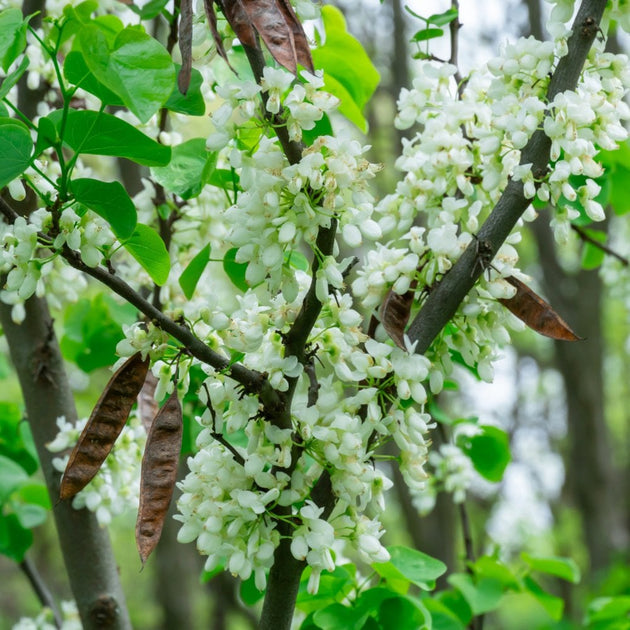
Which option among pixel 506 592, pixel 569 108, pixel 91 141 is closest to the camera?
pixel 91 141

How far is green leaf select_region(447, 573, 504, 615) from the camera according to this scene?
6.85 feet

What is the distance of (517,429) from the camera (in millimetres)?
15438

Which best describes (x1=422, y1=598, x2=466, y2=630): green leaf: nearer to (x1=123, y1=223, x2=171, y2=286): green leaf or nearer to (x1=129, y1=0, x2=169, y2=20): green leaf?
(x1=123, y1=223, x2=171, y2=286): green leaf

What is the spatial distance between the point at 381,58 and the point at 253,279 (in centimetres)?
803

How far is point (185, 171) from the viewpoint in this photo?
151 cm

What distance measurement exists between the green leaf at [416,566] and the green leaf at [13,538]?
45.1 inches

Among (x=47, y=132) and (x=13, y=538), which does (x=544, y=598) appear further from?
(x=47, y=132)

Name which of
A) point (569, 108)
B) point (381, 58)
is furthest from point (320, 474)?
point (381, 58)

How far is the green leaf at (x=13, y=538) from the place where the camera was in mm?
2285

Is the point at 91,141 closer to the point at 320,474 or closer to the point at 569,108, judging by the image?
the point at 320,474

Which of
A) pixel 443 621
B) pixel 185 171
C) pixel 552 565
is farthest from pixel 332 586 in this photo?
pixel 185 171

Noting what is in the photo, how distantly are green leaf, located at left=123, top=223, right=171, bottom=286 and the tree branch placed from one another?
0.43 metres

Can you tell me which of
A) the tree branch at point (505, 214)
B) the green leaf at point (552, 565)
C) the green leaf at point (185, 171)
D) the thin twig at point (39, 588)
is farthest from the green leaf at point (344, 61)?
the thin twig at point (39, 588)

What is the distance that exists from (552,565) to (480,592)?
0.24 m
